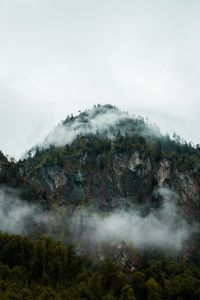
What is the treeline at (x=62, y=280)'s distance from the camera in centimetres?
15650

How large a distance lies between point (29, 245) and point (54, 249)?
934 cm

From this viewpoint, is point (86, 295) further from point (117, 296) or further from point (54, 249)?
point (54, 249)

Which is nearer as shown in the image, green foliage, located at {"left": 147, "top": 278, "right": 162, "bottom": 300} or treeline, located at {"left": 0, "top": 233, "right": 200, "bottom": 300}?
treeline, located at {"left": 0, "top": 233, "right": 200, "bottom": 300}

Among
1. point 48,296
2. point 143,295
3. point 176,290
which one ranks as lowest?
point 48,296

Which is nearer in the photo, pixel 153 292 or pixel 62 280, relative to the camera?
pixel 153 292

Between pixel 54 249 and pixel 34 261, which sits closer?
pixel 34 261

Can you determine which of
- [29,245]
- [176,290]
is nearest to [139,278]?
[176,290]

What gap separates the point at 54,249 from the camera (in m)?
194

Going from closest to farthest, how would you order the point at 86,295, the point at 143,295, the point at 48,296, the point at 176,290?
1. the point at 48,296
2. the point at 86,295
3. the point at 143,295
4. the point at 176,290

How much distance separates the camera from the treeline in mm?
156500

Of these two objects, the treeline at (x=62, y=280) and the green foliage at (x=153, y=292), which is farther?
the green foliage at (x=153, y=292)

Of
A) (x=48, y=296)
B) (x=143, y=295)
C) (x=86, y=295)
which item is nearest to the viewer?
(x=48, y=296)

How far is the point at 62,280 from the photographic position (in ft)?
590

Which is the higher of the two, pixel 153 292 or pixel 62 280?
pixel 153 292
